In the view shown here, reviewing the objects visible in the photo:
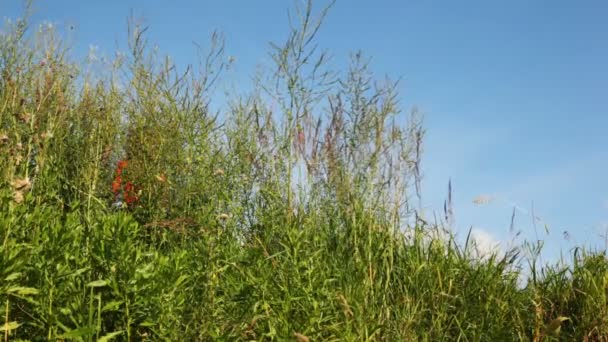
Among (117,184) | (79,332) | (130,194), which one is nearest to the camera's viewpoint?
(79,332)

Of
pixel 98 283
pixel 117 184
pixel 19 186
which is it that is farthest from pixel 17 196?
pixel 117 184

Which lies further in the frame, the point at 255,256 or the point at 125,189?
the point at 125,189

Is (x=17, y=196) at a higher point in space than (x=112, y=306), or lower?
higher

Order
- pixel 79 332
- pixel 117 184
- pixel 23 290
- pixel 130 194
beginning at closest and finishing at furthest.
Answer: pixel 79 332 → pixel 23 290 → pixel 130 194 → pixel 117 184

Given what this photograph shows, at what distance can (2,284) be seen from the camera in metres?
3.20

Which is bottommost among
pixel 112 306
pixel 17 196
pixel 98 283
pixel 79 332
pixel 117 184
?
pixel 79 332

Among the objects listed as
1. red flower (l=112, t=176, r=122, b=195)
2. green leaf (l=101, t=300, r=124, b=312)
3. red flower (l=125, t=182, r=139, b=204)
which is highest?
red flower (l=112, t=176, r=122, b=195)

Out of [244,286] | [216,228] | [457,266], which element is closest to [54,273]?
[244,286]

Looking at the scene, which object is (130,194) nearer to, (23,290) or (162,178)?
(162,178)

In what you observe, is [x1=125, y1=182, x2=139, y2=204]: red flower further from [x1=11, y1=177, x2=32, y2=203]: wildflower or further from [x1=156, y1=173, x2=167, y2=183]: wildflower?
[x1=11, y1=177, x2=32, y2=203]: wildflower

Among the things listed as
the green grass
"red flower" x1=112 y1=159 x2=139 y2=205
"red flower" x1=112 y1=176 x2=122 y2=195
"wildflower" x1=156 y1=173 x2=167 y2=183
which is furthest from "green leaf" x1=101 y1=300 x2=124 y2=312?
"red flower" x1=112 y1=176 x2=122 y2=195

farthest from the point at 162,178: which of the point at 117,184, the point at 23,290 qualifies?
the point at 23,290

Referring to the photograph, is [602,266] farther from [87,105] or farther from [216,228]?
[87,105]

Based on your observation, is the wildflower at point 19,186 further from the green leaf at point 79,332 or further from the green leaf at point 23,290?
the green leaf at point 79,332
